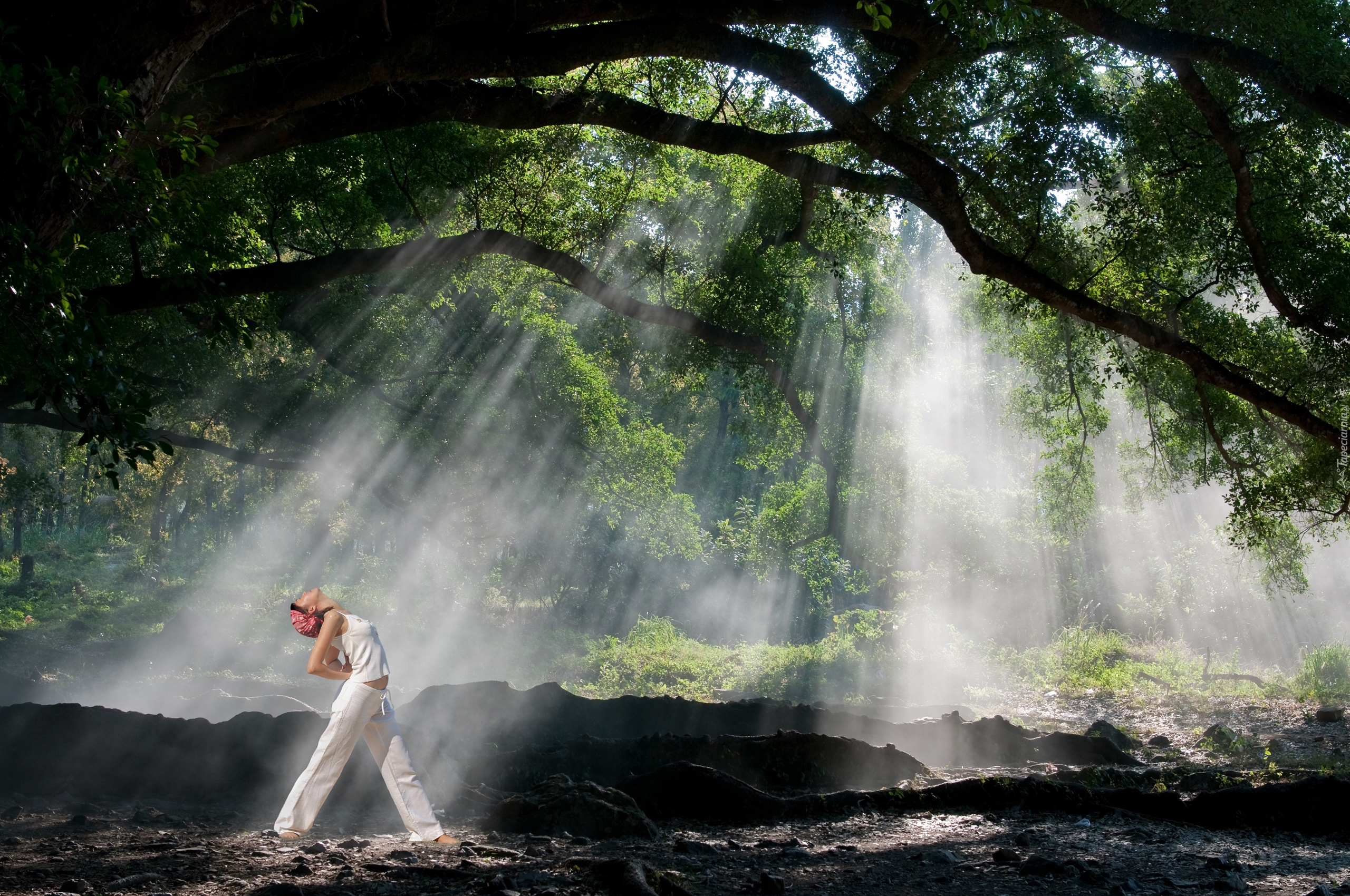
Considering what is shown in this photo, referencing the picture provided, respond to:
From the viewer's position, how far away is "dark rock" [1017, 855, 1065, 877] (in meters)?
3.99

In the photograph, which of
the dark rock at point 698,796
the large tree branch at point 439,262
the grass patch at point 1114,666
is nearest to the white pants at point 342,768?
the dark rock at point 698,796

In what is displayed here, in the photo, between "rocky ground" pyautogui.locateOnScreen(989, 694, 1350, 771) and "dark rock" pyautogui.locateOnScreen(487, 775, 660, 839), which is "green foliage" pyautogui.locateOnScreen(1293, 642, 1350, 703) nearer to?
"rocky ground" pyautogui.locateOnScreen(989, 694, 1350, 771)

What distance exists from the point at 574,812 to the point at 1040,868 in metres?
2.49

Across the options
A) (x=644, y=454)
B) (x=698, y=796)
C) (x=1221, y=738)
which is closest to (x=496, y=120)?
(x=698, y=796)

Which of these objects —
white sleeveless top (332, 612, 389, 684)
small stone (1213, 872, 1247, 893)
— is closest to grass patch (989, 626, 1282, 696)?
small stone (1213, 872, 1247, 893)

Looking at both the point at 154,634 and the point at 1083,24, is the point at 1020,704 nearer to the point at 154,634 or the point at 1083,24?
the point at 1083,24

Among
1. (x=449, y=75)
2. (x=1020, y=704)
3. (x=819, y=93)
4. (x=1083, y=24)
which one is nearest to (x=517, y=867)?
(x=449, y=75)

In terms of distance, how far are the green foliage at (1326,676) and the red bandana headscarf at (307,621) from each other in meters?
11.8

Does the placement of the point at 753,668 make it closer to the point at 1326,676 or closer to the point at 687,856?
the point at 1326,676

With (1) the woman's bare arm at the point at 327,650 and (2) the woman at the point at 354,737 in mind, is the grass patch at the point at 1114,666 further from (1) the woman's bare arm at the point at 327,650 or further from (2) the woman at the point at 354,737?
(1) the woman's bare arm at the point at 327,650

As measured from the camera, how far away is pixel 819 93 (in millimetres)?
6270

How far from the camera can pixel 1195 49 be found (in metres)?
6.30

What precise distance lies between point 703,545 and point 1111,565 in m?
9.37

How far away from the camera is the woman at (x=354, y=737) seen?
464 centimetres
